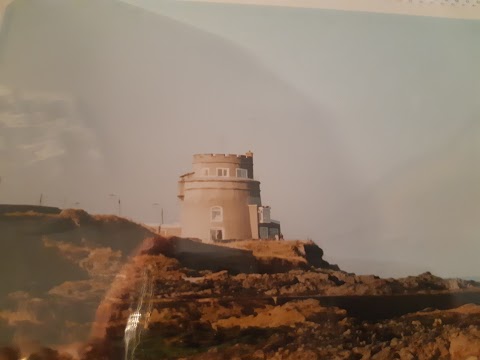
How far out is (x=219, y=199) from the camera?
258cm

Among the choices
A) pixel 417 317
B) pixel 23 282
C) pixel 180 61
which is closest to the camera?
pixel 23 282

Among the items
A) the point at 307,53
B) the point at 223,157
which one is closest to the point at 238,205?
the point at 223,157

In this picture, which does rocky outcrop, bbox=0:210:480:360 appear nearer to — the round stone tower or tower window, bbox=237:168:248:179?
the round stone tower

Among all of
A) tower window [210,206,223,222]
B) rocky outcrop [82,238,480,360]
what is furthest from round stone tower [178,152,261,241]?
rocky outcrop [82,238,480,360]

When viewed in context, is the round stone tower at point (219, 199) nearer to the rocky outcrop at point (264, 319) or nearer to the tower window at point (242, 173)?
the tower window at point (242, 173)

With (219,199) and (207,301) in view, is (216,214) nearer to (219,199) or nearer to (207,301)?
(219,199)

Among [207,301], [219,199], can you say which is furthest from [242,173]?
[207,301]

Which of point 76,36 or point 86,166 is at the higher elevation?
point 76,36

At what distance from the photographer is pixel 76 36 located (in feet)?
8.89

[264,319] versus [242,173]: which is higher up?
[242,173]

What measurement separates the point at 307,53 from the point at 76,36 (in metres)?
1.44

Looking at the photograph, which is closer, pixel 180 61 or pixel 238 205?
pixel 238 205

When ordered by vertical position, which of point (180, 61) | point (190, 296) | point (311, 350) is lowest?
point (311, 350)

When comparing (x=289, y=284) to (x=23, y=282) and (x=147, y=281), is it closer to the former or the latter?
(x=147, y=281)
